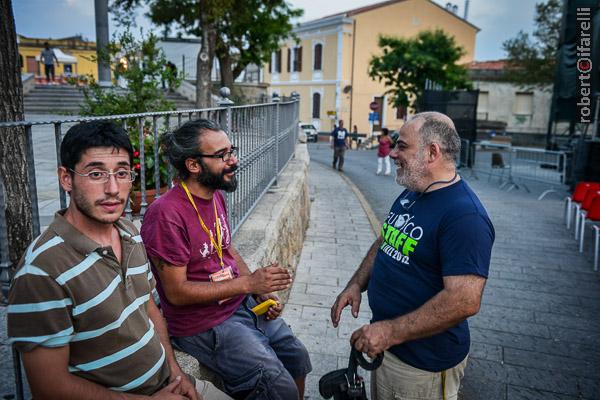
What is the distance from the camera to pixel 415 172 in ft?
7.88

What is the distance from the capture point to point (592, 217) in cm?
640

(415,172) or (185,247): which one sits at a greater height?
(415,172)

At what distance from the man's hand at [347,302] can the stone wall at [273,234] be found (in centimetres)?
74

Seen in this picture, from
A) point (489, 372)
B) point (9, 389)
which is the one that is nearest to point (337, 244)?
point (489, 372)

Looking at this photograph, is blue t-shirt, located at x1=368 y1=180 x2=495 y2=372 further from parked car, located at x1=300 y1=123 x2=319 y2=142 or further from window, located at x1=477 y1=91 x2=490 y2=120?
window, located at x1=477 y1=91 x2=490 y2=120

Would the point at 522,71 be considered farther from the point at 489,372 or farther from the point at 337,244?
the point at 489,372

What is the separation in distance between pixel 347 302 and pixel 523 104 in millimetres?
37279

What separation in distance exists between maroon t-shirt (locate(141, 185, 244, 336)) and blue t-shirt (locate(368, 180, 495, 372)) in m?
0.88

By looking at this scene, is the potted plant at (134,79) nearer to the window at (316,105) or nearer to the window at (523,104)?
the window at (316,105)

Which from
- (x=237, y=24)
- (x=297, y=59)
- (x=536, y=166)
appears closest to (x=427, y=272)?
(x=536, y=166)

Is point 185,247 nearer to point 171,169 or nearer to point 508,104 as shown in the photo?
point 171,169

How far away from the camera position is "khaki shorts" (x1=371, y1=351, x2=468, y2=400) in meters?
2.36

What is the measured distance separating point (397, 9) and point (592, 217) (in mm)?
36068

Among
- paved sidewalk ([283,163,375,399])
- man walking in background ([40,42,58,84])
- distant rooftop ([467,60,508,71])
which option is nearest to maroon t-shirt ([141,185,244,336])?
paved sidewalk ([283,163,375,399])
